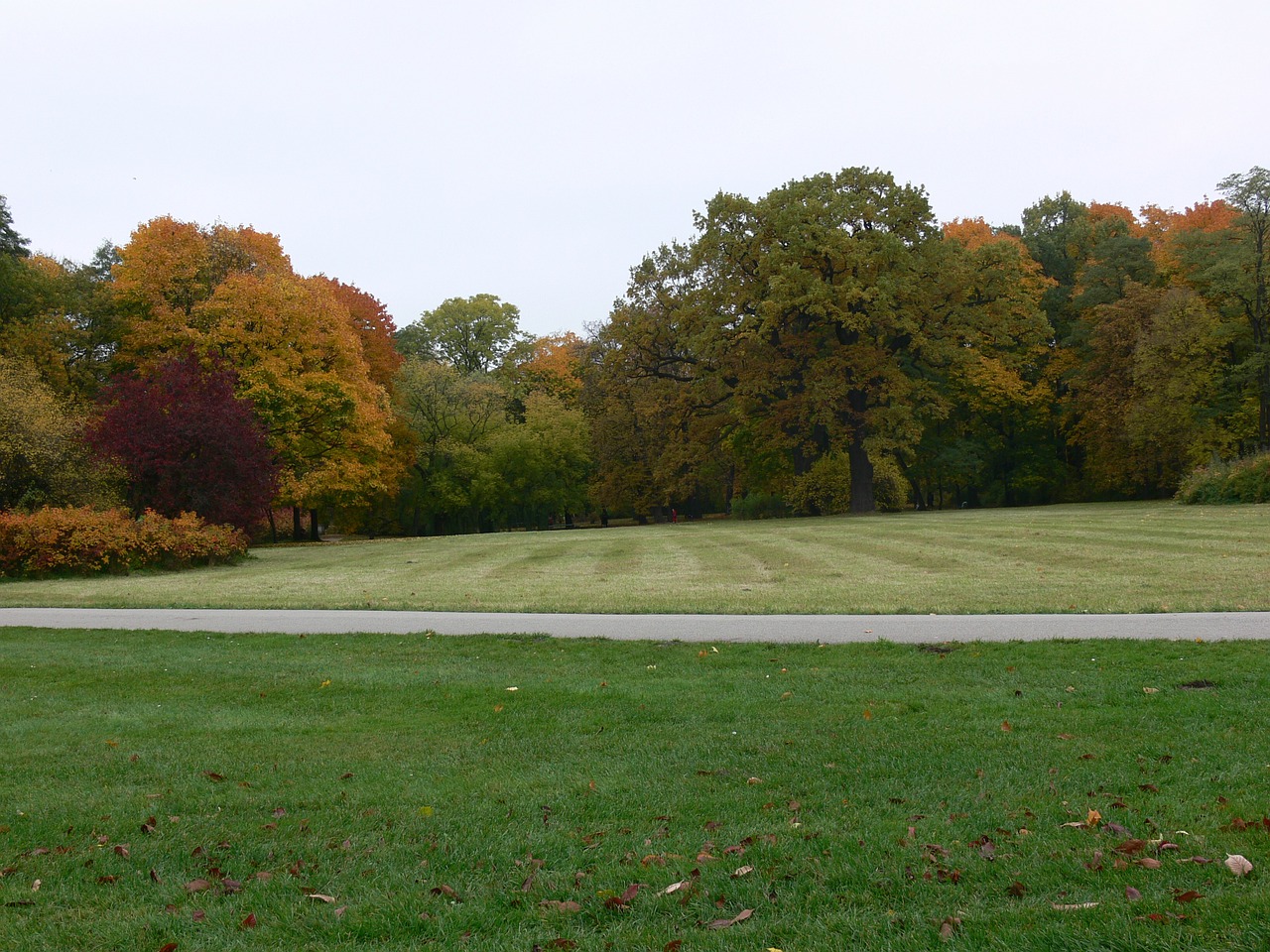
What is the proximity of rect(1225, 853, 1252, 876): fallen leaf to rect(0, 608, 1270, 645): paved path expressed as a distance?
5.67 m

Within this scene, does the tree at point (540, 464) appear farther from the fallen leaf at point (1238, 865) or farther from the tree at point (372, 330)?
the fallen leaf at point (1238, 865)

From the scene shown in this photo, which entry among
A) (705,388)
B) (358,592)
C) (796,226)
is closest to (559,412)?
(705,388)

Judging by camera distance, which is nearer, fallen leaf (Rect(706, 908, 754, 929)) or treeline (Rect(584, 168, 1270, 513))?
fallen leaf (Rect(706, 908, 754, 929))

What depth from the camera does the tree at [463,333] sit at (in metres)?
68.3

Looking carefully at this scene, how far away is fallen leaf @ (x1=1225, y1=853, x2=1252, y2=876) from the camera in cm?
396

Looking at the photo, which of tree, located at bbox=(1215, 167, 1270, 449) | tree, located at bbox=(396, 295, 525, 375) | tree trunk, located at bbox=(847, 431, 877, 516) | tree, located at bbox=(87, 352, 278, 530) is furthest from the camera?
tree, located at bbox=(396, 295, 525, 375)

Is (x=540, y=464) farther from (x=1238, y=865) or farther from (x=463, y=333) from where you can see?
(x=1238, y=865)

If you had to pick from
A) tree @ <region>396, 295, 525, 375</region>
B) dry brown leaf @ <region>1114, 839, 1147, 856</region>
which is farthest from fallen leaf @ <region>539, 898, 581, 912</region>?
tree @ <region>396, 295, 525, 375</region>

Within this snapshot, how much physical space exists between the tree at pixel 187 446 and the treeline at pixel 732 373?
0.08 meters

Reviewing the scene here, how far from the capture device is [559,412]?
55.1 meters

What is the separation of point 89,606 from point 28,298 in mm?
25329

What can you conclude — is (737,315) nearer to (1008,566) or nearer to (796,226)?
(796,226)

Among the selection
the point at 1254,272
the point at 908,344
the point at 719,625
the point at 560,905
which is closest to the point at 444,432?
the point at 908,344

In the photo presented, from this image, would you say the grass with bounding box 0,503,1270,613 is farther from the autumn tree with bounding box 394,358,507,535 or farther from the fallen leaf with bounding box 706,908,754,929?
the autumn tree with bounding box 394,358,507,535
